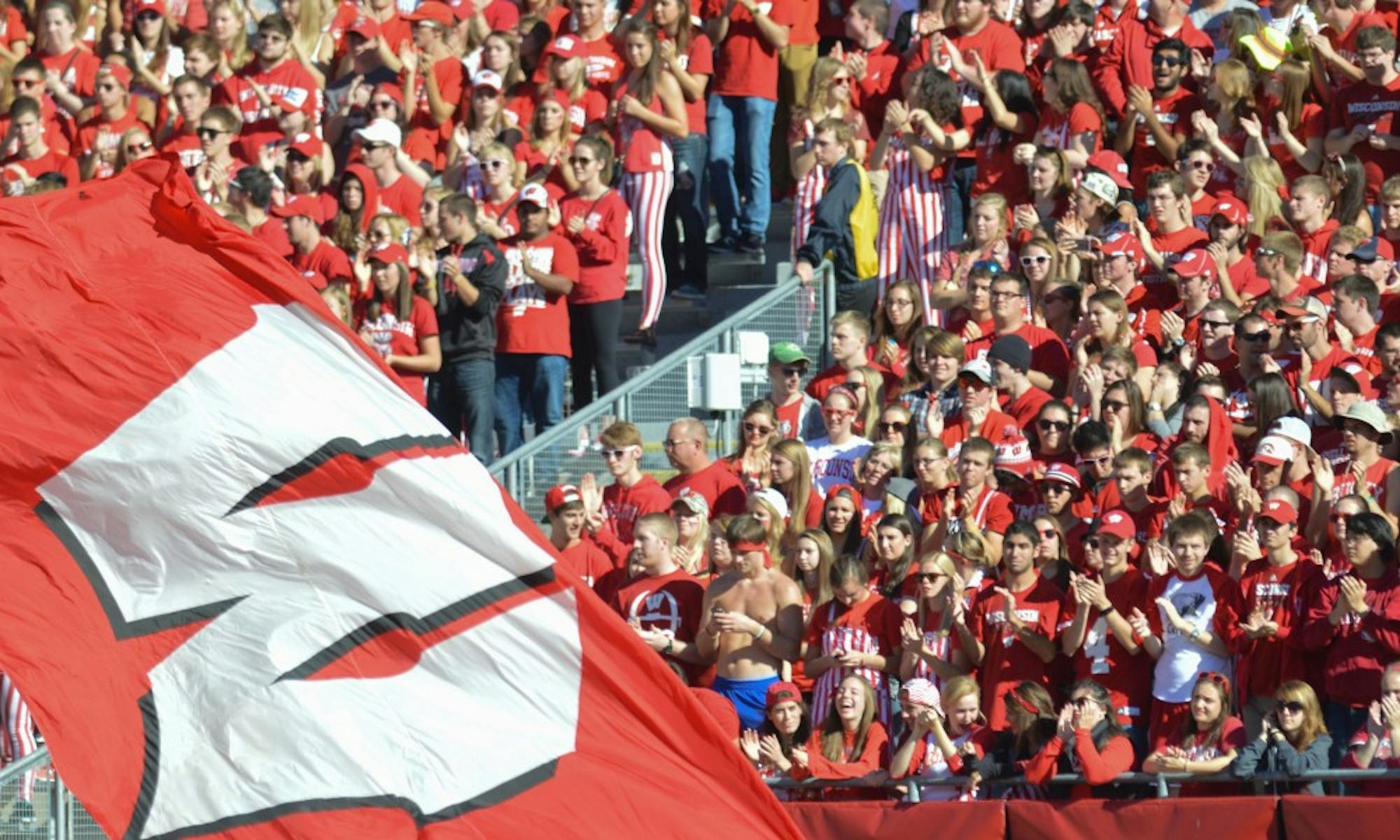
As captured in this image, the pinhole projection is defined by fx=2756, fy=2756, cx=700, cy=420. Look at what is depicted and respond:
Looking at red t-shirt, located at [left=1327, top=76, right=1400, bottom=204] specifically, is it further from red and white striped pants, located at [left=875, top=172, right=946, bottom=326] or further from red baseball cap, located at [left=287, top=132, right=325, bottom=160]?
red baseball cap, located at [left=287, top=132, right=325, bottom=160]

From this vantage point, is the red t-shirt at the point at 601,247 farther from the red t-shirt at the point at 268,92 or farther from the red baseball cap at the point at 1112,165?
the red t-shirt at the point at 268,92

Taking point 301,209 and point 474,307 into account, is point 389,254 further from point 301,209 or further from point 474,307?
point 301,209

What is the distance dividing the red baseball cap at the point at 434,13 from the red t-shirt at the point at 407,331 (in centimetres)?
331

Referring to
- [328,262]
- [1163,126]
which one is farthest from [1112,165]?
[328,262]

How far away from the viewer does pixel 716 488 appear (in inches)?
558

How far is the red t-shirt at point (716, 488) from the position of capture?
1409cm

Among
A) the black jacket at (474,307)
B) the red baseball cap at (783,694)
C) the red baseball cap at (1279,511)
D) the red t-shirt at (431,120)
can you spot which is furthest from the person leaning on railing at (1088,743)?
the red t-shirt at (431,120)

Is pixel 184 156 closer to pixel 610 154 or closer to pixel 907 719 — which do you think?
pixel 610 154

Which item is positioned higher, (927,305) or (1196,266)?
(1196,266)

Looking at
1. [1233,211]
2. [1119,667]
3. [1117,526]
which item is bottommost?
[1119,667]

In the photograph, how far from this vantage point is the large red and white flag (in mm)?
6949

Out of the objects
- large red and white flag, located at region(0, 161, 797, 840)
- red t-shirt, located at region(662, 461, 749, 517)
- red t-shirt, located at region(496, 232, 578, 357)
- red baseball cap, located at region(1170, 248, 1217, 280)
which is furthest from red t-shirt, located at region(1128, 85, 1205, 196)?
large red and white flag, located at region(0, 161, 797, 840)

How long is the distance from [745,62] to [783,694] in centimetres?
592

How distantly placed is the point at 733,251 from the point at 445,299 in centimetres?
262
